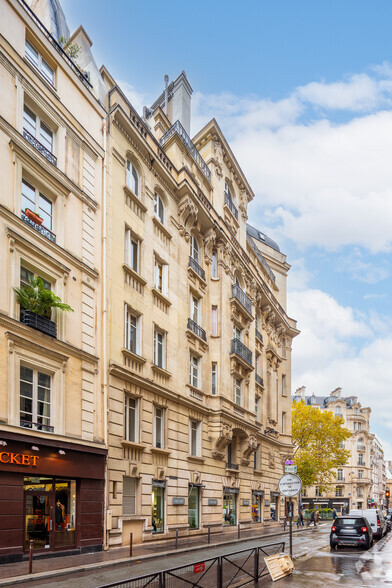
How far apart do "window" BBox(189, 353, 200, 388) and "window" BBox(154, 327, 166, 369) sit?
3270 millimetres

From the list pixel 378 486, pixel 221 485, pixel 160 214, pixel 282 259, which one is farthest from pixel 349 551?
pixel 378 486

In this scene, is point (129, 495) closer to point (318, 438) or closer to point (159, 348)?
point (159, 348)

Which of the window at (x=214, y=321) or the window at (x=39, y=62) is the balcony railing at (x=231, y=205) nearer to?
the window at (x=214, y=321)

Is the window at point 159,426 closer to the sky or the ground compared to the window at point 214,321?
closer to the ground

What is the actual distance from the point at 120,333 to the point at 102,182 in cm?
599

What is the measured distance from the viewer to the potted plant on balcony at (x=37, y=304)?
679 inches

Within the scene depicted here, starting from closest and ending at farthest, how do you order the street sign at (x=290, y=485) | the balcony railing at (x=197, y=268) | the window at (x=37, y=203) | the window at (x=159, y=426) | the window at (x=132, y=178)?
1. the street sign at (x=290, y=485)
2. the window at (x=37, y=203)
3. the window at (x=159, y=426)
4. the window at (x=132, y=178)
5. the balcony railing at (x=197, y=268)

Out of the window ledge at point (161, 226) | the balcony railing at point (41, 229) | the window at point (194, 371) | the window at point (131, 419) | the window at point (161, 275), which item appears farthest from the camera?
the window at point (194, 371)

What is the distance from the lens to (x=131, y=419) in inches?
910

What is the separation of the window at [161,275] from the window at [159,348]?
76.8 inches

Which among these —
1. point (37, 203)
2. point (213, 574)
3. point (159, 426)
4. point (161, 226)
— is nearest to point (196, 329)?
point (161, 226)

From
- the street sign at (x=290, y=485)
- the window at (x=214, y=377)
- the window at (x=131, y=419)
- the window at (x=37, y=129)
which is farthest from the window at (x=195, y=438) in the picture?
the window at (x=37, y=129)

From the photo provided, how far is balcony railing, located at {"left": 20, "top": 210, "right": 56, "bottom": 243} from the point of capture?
1819 centimetres

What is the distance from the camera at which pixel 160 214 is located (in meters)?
28.3
